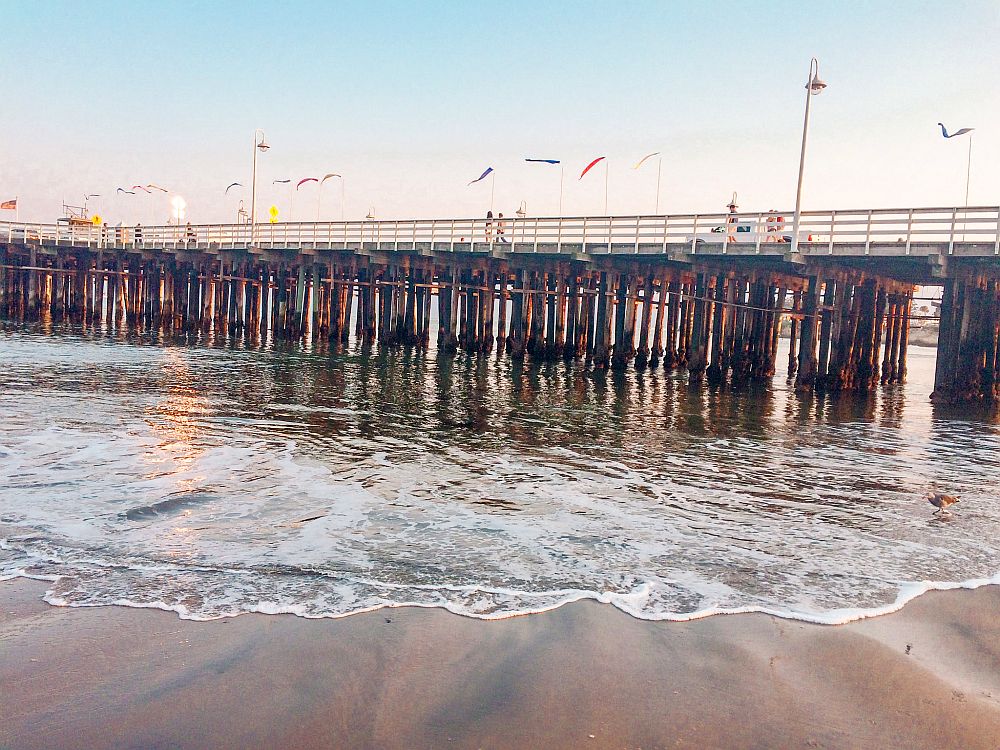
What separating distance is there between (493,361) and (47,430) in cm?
1840

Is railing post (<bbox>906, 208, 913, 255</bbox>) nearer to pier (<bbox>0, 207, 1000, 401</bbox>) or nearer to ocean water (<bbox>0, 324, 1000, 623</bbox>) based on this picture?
pier (<bbox>0, 207, 1000, 401</bbox>)

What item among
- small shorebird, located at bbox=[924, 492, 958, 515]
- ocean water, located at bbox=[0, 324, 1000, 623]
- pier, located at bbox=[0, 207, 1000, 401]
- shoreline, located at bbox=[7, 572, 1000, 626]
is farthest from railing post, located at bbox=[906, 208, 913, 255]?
shoreline, located at bbox=[7, 572, 1000, 626]

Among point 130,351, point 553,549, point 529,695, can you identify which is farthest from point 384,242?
point 529,695

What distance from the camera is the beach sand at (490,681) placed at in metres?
3.82

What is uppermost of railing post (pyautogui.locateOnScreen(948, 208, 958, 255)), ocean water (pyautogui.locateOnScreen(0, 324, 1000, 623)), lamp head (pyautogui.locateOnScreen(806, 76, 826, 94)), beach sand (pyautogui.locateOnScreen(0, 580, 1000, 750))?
lamp head (pyautogui.locateOnScreen(806, 76, 826, 94))

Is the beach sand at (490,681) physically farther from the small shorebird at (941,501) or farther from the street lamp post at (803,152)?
the street lamp post at (803,152)

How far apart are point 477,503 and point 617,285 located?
24.9 metres

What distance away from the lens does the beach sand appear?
3820 millimetres

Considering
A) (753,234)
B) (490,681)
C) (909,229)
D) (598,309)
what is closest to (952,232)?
(909,229)

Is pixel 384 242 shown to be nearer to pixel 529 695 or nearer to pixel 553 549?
pixel 553 549

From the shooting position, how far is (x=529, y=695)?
4.22 meters

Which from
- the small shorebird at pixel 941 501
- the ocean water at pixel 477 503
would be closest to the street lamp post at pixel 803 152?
the ocean water at pixel 477 503

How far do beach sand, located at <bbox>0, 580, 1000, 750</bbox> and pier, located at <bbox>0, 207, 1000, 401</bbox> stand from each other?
17034mm

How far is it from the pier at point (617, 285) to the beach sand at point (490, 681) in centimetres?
1703
